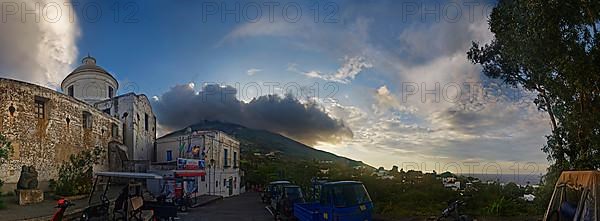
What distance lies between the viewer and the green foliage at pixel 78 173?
22.1 meters

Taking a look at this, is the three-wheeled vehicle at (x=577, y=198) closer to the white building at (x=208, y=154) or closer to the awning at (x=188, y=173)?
the awning at (x=188, y=173)

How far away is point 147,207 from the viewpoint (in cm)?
1588

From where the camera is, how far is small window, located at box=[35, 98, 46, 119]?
2308cm

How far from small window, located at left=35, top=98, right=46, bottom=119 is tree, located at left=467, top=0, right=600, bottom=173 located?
20740 millimetres

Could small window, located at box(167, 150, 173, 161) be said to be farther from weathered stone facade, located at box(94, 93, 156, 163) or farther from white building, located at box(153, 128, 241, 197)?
weathered stone facade, located at box(94, 93, 156, 163)

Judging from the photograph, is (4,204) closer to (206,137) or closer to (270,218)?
(270,218)

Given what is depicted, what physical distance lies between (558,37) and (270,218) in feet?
43.5

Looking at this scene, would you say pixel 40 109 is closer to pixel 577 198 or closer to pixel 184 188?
pixel 184 188

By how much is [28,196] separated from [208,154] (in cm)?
2207

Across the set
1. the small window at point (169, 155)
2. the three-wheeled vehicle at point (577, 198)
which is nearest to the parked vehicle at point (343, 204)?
the three-wheeled vehicle at point (577, 198)

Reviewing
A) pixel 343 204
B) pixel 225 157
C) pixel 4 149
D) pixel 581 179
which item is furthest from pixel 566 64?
pixel 225 157

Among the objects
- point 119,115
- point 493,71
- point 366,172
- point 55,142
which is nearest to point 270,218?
point 366,172

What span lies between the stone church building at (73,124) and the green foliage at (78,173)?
42cm

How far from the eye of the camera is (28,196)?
18250 millimetres
